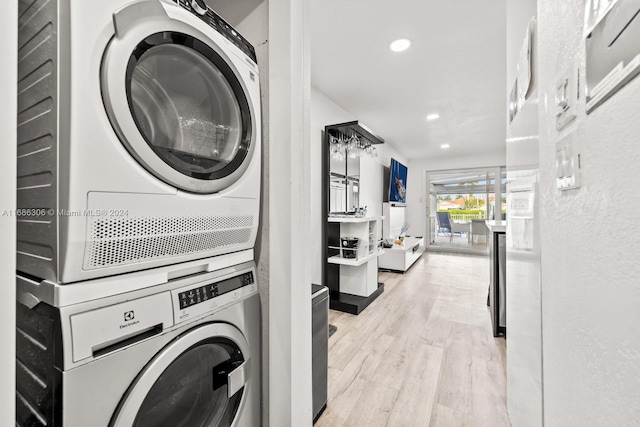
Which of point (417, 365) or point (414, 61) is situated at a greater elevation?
point (414, 61)

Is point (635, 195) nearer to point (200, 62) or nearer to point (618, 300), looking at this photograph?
point (618, 300)

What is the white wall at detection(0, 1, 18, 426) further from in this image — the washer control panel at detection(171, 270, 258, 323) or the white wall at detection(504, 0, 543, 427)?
the white wall at detection(504, 0, 543, 427)

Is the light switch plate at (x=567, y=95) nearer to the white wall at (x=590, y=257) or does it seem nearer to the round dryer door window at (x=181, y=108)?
the white wall at (x=590, y=257)

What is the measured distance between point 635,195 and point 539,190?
1.72ft

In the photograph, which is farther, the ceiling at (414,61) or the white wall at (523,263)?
the ceiling at (414,61)

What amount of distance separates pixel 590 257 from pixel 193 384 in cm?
100

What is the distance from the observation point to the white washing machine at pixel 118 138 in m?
0.53

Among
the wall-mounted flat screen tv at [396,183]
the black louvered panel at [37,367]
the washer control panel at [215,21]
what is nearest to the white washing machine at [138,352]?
the black louvered panel at [37,367]

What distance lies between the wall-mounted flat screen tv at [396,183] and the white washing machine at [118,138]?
4.70 m

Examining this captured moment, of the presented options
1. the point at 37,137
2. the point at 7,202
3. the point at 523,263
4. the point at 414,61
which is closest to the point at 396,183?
the point at 414,61

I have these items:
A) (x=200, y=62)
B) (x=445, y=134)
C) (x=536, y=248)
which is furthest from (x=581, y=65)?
(x=445, y=134)

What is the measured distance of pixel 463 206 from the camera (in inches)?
296

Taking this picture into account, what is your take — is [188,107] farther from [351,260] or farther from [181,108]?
[351,260]

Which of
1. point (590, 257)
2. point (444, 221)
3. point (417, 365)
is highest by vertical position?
point (590, 257)
